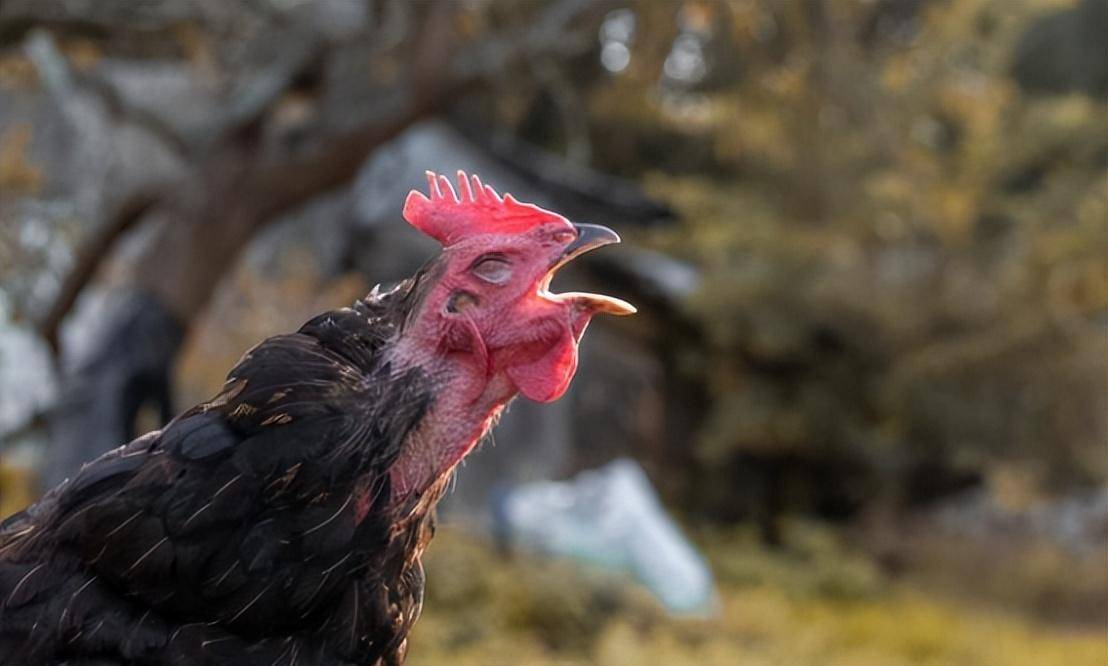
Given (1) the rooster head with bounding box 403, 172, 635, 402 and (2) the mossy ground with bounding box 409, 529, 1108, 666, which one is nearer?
(1) the rooster head with bounding box 403, 172, 635, 402

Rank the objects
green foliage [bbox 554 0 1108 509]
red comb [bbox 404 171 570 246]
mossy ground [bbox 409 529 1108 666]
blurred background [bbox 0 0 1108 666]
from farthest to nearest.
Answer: green foliage [bbox 554 0 1108 509], mossy ground [bbox 409 529 1108 666], blurred background [bbox 0 0 1108 666], red comb [bbox 404 171 570 246]

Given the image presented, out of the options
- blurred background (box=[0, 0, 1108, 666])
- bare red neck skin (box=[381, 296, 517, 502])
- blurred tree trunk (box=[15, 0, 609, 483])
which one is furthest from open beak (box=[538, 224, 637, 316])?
blurred tree trunk (box=[15, 0, 609, 483])

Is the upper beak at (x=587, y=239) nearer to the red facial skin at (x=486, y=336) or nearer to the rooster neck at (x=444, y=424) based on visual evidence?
the red facial skin at (x=486, y=336)

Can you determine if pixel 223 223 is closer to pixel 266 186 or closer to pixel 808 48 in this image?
pixel 266 186

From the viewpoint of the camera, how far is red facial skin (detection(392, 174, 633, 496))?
160 cm

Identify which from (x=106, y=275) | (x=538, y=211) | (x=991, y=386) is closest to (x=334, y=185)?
(x=106, y=275)

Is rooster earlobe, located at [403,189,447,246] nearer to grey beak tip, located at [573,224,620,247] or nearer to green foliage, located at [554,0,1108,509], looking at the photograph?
grey beak tip, located at [573,224,620,247]

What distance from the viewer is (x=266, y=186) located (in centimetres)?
563

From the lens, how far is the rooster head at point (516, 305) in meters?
1.62

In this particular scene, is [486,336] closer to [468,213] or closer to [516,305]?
[516,305]

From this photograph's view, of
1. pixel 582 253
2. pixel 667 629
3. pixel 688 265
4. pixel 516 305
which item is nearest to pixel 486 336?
pixel 516 305

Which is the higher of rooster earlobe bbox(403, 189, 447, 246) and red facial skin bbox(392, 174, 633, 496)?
rooster earlobe bbox(403, 189, 447, 246)

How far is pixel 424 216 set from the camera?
1.75m

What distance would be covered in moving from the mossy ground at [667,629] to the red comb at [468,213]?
14.6 feet
